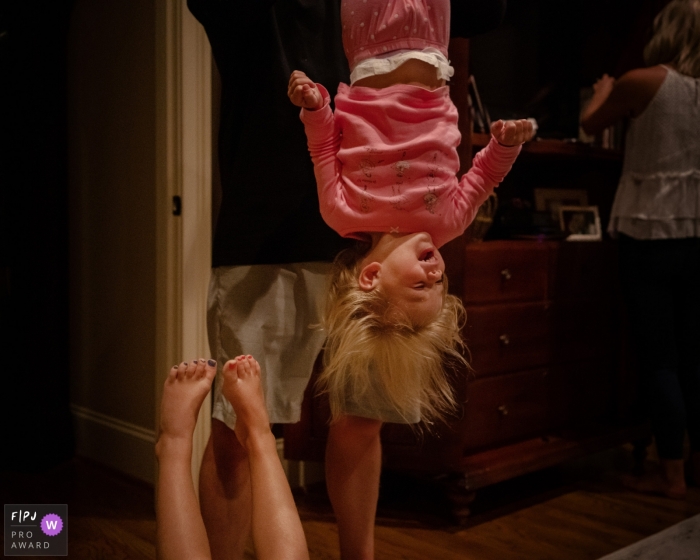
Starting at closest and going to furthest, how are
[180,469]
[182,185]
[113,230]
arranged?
[180,469] → [182,185] → [113,230]

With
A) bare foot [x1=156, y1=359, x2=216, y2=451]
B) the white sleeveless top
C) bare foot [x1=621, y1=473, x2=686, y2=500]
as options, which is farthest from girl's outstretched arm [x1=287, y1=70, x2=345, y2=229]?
bare foot [x1=621, y1=473, x2=686, y2=500]

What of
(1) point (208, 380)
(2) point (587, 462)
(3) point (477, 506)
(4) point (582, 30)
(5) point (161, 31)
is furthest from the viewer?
(4) point (582, 30)

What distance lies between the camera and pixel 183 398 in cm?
107

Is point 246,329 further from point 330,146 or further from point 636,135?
point 636,135

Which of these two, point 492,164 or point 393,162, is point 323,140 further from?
point 492,164

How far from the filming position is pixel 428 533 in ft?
5.92

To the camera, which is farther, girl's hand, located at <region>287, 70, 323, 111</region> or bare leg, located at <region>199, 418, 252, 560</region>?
bare leg, located at <region>199, 418, 252, 560</region>

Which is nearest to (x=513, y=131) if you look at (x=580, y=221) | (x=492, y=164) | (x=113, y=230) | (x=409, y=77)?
(x=492, y=164)

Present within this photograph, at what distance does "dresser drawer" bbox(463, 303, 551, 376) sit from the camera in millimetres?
1918

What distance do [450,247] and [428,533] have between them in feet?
2.46

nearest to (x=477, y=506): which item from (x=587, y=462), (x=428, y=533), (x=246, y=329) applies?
(x=428, y=533)

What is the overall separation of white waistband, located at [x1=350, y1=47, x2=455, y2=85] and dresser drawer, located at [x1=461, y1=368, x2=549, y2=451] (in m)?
1.13

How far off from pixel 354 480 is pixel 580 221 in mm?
1613

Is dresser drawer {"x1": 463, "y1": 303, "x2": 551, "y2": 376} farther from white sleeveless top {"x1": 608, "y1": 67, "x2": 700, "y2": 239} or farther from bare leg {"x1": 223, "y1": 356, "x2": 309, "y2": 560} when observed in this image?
bare leg {"x1": 223, "y1": 356, "x2": 309, "y2": 560}
